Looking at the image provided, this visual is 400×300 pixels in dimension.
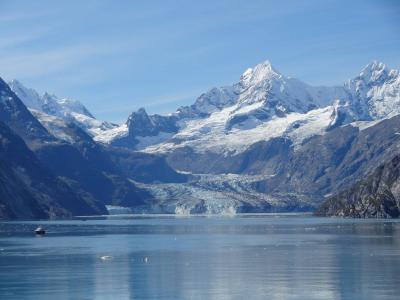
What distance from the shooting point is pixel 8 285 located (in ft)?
417

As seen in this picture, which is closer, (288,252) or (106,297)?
(106,297)

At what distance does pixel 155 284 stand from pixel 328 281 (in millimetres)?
22628

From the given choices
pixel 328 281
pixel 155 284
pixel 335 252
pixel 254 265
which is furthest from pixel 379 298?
pixel 335 252

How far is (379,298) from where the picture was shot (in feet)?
362

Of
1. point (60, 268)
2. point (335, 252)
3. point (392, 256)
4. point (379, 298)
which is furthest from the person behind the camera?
point (335, 252)

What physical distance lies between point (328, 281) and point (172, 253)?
6019 cm

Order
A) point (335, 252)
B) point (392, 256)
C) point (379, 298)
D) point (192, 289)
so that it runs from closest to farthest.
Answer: point (379, 298)
point (192, 289)
point (392, 256)
point (335, 252)

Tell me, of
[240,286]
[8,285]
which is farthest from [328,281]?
[8,285]

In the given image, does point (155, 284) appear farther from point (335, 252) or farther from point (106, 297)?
point (335, 252)

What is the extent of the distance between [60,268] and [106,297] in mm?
36915

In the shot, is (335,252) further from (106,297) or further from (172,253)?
(106,297)

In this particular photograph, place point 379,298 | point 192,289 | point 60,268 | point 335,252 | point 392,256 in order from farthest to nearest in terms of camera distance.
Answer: point 335,252, point 392,256, point 60,268, point 192,289, point 379,298

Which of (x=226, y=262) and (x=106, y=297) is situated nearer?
(x=106, y=297)

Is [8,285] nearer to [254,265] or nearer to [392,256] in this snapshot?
[254,265]
